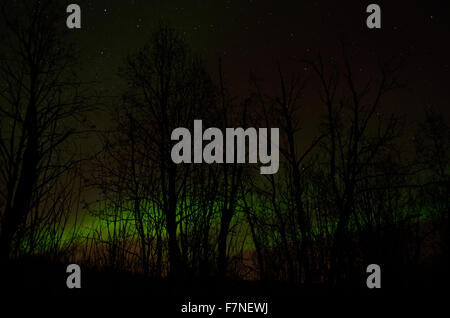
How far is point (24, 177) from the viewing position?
392 cm

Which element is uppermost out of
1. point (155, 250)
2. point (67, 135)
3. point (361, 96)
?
point (361, 96)

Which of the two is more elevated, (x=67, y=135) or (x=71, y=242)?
(x=67, y=135)

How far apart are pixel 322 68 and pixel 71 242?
5.00m

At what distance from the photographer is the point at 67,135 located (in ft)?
14.4

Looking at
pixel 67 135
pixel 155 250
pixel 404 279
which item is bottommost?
pixel 404 279

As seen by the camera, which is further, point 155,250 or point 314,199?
point 314,199
